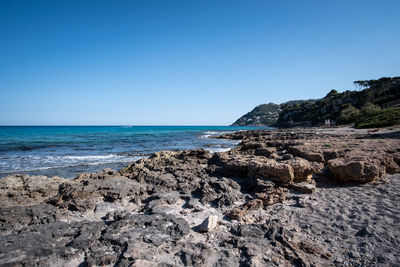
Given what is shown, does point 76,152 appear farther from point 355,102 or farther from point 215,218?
point 355,102

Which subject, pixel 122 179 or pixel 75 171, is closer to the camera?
pixel 122 179

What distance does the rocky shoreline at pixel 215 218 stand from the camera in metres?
3.45

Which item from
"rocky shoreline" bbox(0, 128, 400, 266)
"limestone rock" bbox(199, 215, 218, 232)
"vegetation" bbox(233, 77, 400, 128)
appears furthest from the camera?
"vegetation" bbox(233, 77, 400, 128)

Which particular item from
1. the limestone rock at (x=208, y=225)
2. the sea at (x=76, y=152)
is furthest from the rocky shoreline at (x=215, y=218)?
the sea at (x=76, y=152)

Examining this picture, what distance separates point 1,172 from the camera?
12219 mm

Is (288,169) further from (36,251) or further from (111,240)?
(36,251)

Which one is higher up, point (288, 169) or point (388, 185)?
point (288, 169)

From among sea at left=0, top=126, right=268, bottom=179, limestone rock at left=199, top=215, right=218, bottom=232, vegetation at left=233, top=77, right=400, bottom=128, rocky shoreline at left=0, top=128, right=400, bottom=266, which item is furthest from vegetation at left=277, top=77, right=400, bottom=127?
limestone rock at left=199, top=215, right=218, bottom=232

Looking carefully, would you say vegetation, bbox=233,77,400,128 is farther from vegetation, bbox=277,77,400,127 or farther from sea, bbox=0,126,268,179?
sea, bbox=0,126,268,179

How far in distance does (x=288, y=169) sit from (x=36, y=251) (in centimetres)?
646

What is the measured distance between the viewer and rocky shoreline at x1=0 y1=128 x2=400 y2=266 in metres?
3.45

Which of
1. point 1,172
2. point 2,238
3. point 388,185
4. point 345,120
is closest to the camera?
point 2,238

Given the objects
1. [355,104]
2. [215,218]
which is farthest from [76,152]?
[355,104]

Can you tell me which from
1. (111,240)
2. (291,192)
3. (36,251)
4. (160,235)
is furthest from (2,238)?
(291,192)
